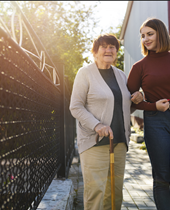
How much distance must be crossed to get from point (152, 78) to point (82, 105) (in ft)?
2.57

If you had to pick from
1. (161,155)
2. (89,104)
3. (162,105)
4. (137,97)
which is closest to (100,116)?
(89,104)

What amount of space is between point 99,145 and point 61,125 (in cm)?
164

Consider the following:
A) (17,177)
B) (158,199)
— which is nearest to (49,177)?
(158,199)

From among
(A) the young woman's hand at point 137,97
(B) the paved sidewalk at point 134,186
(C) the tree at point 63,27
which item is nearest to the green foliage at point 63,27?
(C) the tree at point 63,27

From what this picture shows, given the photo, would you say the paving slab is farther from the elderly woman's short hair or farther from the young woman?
the elderly woman's short hair

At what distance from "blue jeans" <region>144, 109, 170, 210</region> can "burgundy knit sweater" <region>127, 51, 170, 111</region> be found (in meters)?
0.15

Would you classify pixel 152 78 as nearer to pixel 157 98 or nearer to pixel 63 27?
pixel 157 98

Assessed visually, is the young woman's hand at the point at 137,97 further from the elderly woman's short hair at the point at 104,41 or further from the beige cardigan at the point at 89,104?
the elderly woman's short hair at the point at 104,41

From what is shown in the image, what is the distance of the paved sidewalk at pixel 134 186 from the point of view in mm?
3415

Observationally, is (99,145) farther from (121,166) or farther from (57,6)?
(57,6)

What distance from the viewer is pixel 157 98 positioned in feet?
8.50

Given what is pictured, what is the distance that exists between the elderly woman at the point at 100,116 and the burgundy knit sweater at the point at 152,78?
5.0 inches

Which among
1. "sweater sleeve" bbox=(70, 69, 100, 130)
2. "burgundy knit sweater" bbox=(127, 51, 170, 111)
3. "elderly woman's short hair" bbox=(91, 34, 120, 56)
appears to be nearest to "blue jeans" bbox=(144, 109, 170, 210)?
Result: "burgundy knit sweater" bbox=(127, 51, 170, 111)

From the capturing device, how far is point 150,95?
8.69 ft
